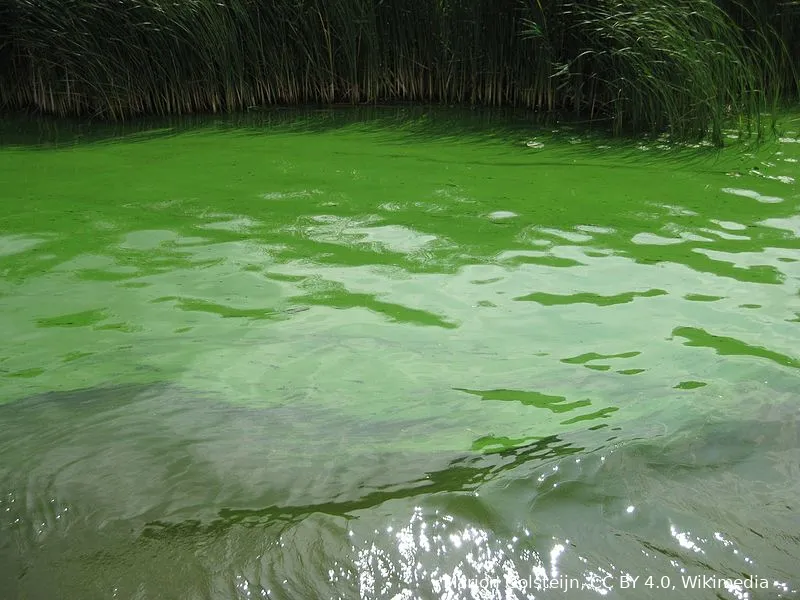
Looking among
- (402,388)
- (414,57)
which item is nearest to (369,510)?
(402,388)

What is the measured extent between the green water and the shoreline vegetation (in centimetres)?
92

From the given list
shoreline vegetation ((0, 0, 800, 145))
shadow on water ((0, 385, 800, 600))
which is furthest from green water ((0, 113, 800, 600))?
shoreline vegetation ((0, 0, 800, 145))

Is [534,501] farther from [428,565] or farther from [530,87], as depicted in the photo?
[530,87]

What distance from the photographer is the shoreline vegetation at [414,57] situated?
464 centimetres

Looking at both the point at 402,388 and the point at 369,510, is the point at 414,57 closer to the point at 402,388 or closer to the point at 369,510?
the point at 402,388

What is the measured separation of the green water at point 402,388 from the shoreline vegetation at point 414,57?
92cm

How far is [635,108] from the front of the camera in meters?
4.80

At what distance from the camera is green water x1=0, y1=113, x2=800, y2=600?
1431mm

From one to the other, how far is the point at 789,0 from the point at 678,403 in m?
4.17

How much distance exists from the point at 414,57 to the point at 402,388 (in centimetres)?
422

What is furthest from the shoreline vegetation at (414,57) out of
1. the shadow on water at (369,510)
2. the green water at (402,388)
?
the shadow on water at (369,510)

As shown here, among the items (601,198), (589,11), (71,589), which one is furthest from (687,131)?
(71,589)

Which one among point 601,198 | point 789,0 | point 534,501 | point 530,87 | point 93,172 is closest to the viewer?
point 534,501

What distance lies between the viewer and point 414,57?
584 centimetres
